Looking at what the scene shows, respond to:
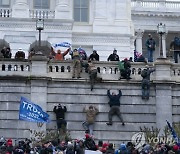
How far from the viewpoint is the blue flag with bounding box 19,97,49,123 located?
37188 millimetres

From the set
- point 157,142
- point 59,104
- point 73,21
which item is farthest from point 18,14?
point 157,142

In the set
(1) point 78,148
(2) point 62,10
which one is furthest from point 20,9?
(1) point 78,148

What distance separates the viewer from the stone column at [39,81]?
4156 cm

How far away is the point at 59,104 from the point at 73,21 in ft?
53.5

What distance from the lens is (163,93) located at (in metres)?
42.1

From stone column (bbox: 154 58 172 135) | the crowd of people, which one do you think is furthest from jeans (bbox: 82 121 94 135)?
the crowd of people

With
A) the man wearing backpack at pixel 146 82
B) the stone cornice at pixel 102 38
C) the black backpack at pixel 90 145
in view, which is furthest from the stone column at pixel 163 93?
the stone cornice at pixel 102 38

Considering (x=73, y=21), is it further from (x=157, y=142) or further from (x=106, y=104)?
(x=157, y=142)

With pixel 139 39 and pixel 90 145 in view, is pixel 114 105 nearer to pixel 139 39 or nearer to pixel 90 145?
pixel 90 145

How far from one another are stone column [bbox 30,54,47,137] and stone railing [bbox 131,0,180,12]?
3605cm

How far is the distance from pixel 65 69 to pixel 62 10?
1504 centimetres

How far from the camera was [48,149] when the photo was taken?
3338cm

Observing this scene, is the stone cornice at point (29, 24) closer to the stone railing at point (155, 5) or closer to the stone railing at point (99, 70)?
the stone railing at point (99, 70)

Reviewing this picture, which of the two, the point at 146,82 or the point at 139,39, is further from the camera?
the point at 139,39
